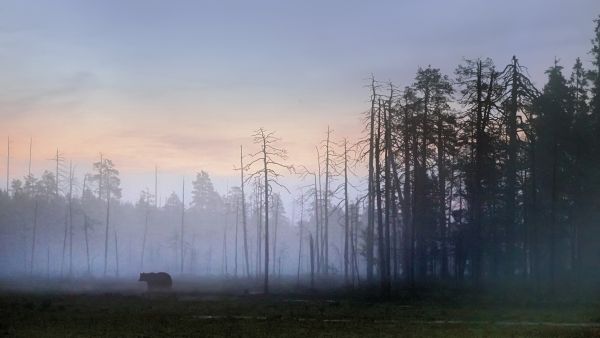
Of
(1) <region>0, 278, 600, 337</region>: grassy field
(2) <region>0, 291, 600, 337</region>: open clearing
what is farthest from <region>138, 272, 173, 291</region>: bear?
(2) <region>0, 291, 600, 337</region>: open clearing

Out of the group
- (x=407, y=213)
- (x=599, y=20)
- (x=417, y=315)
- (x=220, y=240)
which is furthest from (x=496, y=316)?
(x=220, y=240)

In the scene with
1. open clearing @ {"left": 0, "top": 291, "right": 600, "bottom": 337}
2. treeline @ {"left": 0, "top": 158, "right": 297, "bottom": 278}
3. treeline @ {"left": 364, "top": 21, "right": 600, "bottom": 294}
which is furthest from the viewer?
treeline @ {"left": 0, "top": 158, "right": 297, "bottom": 278}

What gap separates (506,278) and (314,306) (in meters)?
21.7

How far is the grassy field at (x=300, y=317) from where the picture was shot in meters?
23.4

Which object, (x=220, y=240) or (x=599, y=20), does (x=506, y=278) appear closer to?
(x=599, y=20)

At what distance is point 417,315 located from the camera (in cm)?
2975

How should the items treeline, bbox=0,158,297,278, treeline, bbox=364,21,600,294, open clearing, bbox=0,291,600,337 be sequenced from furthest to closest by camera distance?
treeline, bbox=0,158,297,278, treeline, bbox=364,21,600,294, open clearing, bbox=0,291,600,337

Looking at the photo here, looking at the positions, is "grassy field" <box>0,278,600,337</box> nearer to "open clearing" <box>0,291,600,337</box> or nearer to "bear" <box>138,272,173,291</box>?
"open clearing" <box>0,291,600,337</box>

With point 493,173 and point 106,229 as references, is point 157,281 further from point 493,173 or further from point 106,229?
point 106,229

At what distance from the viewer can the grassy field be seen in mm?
23438

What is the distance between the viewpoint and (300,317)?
2886 centimetres

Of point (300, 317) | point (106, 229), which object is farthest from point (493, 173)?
point (106, 229)

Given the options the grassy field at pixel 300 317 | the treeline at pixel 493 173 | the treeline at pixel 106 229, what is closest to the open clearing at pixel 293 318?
the grassy field at pixel 300 317

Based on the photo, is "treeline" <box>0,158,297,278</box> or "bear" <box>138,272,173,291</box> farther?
"treeline" <box>0,158,297,278</box>
